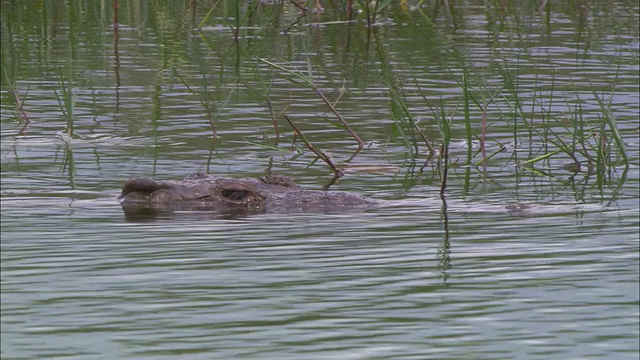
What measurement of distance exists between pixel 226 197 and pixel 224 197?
0.04 feet

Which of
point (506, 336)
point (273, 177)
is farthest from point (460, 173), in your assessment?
point (506, 336)

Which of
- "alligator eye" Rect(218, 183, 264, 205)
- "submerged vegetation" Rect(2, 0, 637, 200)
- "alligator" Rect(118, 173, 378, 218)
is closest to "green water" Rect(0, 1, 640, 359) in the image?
"submerged vegetation" Rect(2, 0, 637, 200)

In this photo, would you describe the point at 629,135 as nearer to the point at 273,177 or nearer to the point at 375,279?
the point at 273,177

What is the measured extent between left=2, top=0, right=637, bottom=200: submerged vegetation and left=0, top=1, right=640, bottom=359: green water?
0.20ft

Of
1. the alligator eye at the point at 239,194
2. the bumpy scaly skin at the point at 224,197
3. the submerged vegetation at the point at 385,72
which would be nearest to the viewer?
the bumpy scaly skin at the point at 224,197

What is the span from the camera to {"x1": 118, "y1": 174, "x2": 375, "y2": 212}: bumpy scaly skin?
8625 millimetres

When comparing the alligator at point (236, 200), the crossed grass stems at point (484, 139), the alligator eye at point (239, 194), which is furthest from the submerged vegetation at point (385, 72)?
the alligator eye at point (239, 194)

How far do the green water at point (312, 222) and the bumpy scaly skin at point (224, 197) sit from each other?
0.19 m

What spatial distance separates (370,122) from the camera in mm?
11609

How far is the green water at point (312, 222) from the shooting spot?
5305 mm

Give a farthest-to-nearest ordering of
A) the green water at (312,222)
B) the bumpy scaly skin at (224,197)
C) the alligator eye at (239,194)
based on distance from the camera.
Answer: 1. the alligator eye at (239,194)
2. the bumpy scaly skin at (224,197)
3. the green water at (312,222)

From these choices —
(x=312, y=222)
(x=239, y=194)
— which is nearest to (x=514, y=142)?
(x=239, y=194)

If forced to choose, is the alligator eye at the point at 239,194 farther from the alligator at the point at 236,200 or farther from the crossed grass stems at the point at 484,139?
the crossed grass stems at the point at 484,139

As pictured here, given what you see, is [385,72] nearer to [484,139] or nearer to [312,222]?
[484,139]
